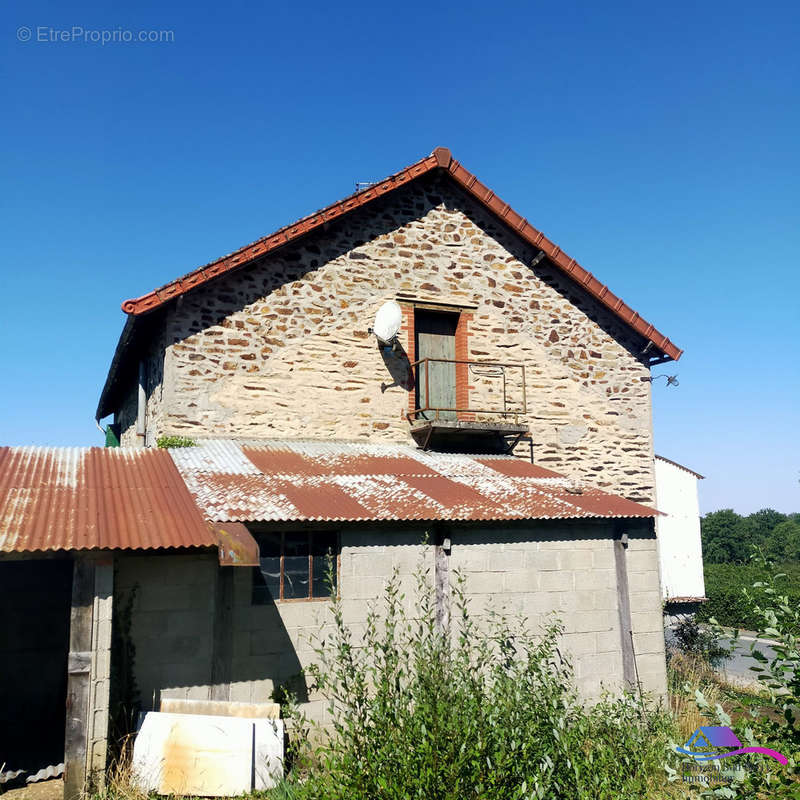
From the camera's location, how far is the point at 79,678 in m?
6.66

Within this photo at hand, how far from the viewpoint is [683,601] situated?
2567 cm

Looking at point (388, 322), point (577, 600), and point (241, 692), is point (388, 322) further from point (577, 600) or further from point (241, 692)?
point (241, 692)

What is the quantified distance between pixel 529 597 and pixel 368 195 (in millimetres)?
7142

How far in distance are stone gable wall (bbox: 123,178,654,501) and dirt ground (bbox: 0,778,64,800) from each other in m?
5.16

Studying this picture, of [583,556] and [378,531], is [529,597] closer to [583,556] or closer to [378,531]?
[583,556]

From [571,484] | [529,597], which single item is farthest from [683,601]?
[529,597]

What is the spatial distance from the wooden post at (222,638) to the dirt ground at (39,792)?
1620 mm

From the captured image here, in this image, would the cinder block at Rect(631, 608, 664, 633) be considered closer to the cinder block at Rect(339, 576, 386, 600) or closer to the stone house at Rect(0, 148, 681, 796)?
the stone house at Rect(0, 148, 681, 796)

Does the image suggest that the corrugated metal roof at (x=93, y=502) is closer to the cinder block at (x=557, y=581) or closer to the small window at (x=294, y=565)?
the small window at (x=294, y=565)

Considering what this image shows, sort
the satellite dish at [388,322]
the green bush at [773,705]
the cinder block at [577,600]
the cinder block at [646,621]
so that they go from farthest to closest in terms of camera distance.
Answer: the satellite dish at [388,322] → the cinder block at [646,621] → the cinder block at [577,600] → the green bush at [773,705]

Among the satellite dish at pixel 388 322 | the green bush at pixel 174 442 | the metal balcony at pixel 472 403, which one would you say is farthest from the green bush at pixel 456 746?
the satellite dish at pixel 388 322

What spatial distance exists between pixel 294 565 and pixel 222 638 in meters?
1.16

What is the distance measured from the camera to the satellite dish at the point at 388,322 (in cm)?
1201

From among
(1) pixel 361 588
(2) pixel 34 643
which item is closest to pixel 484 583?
(1) pixel 361 588
